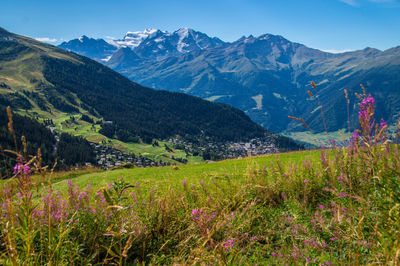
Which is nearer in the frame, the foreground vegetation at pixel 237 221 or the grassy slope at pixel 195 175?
the foreground vegetation at pixel 237 221

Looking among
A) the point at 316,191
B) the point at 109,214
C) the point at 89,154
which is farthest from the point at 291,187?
the point at 89,154

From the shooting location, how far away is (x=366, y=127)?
3.29m

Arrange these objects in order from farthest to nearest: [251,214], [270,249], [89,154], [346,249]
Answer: [89,154] < [251,214] < [270,249] < [346,249]

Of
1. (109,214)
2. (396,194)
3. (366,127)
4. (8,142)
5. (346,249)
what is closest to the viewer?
(366,127)

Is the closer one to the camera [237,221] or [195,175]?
[237,221]

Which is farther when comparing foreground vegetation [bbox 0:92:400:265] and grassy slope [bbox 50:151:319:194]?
grassy slope [bbox 50:151:319:194]

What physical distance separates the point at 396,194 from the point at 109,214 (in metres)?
5.07

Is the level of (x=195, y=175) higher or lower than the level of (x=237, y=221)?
lower

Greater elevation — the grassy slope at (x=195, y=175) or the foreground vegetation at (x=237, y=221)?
the foreground vegetation at (x=237, y=221)

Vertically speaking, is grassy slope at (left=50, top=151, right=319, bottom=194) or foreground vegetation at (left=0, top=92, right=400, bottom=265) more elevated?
foreground vegetation at (left=0, top=92, right=400, bottom=265)

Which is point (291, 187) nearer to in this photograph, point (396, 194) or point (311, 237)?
point (311, 237)

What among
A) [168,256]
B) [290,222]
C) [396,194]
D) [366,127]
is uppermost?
[366,127]

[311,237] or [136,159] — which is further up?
[311,237]

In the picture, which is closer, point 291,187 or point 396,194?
point 396,194
